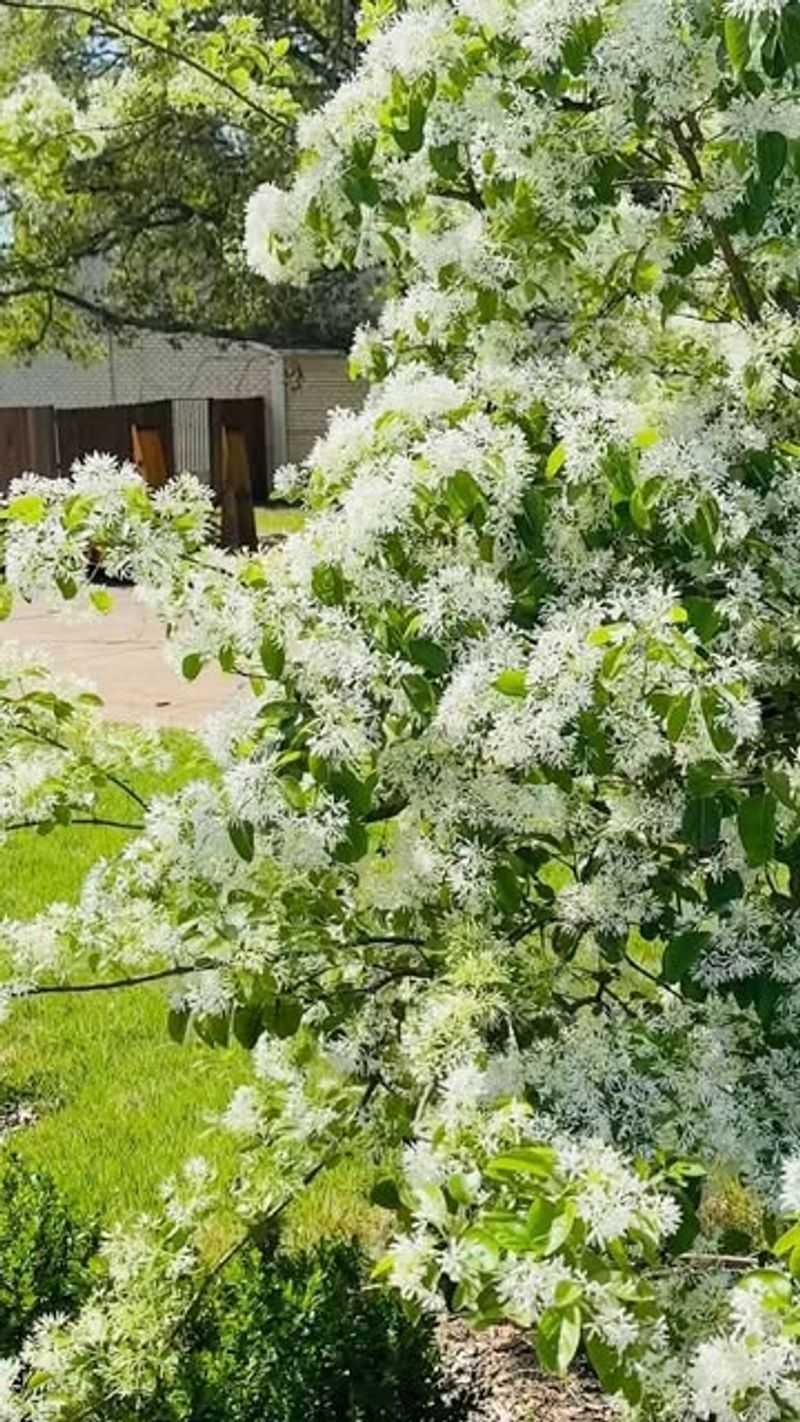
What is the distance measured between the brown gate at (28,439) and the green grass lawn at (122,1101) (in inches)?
652

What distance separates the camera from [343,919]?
2342 millimetres

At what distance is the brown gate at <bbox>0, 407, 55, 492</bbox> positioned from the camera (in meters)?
21.4

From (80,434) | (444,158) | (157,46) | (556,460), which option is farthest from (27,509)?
(80,434)

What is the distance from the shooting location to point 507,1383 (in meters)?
3.04

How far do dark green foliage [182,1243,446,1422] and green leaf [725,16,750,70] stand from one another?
162 centimetres

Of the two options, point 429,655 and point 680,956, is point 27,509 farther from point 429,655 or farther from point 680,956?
point 680,956

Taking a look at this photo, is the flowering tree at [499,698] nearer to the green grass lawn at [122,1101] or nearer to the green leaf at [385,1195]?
the green leaf at [385,1195]

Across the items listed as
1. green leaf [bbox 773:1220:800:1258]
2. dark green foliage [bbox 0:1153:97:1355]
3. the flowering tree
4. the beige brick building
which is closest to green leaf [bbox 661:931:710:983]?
the flowering tree

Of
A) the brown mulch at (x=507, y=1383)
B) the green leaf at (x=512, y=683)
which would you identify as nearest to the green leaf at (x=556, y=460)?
the green leaf at (x=512, y=683)

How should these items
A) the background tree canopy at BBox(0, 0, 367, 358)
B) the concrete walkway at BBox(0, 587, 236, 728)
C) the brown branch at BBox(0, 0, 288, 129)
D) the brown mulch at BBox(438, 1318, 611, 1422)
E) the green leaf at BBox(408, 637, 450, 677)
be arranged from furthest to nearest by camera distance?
the background tree canopy at BBox(0, 0, 367, 358)
the concrete walkway at BBox(0, 587, 236, 728)
the brown branch at BBox(0, 0, 288, 129)
the brown mulch at BBox(438, 1318, 611, 1422)
the green leaf at BBox(408, 637, 450, 677)

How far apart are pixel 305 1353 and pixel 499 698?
1.13 m

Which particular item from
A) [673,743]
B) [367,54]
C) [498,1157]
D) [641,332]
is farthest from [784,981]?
[367,54]

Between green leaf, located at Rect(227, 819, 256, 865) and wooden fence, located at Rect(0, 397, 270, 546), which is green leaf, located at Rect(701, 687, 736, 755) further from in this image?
wooden fence, located at Rect(0, 397, 270, 546)

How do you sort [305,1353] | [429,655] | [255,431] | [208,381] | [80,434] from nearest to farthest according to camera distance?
[429,655] → [305,1353] → [80,434] → [255,431] → [208,381]
